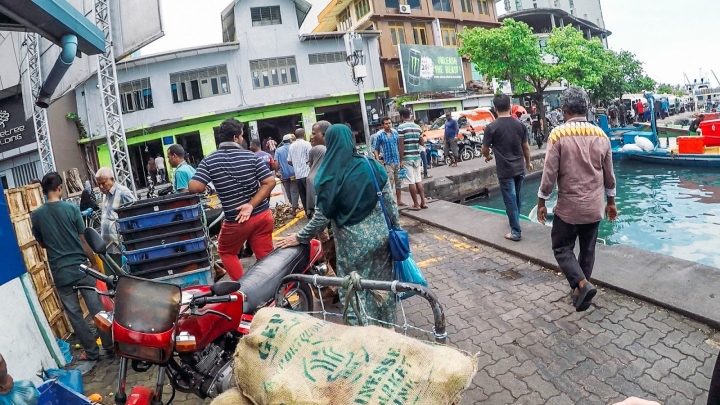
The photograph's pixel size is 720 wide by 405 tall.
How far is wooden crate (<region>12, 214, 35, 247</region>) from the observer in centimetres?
417

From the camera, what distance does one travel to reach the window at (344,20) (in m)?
30.2

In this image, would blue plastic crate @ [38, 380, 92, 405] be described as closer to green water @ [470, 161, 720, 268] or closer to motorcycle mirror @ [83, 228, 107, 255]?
motorcycle mirror @ [83, 228, 107, 255]

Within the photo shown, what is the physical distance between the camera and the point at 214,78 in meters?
21.1

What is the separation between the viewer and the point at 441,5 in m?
30.6

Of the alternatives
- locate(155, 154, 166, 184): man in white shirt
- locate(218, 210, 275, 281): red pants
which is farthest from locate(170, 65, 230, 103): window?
locate(218, 210, 275, 281): red pants

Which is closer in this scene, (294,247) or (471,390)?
(471,390)

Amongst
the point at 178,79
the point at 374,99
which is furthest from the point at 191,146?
the point at 374,99

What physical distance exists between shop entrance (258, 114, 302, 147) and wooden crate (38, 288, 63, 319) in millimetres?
18454

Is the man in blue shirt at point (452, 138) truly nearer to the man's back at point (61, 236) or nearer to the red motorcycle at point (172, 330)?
the man's back at point (61, 236)

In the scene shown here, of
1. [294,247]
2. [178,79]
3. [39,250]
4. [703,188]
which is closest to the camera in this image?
[294,247]

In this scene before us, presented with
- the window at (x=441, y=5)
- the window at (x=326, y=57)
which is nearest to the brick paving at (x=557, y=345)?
the window at (x=326, y=57)

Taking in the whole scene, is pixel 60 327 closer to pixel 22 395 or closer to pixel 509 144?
pixel 22 395

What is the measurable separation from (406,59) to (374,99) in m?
3.11

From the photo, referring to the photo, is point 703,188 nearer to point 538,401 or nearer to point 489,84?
point 538,401
